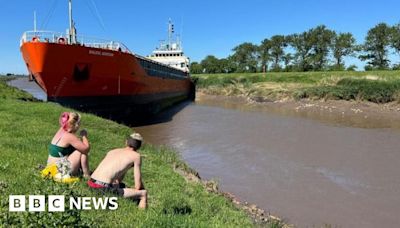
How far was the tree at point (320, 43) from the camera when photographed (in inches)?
3017

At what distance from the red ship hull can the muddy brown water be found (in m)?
2.25

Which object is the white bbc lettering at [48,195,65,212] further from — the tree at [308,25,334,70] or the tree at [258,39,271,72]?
the tree at [258,39,271,72]

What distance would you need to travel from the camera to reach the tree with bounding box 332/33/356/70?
74438 millimetres

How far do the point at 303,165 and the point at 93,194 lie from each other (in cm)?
1034

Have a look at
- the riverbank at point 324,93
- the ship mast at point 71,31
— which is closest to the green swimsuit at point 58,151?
the ship mast at point 71,31

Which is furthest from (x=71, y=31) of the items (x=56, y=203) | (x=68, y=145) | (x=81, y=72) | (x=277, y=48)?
(x=277, y=48)

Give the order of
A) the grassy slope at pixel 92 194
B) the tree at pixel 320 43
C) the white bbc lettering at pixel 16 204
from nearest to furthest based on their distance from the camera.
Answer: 1. the white bbc lettering at pixel 16 204
2. the grassy slope at pixel 92 194
3. the tree at pixel 320 43

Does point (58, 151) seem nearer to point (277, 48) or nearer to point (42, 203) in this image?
point (42, 203)

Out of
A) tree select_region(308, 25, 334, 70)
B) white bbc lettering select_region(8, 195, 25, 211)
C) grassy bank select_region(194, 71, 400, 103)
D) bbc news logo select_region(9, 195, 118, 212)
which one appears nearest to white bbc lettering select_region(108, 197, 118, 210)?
bbc news logo select_region(9, 195, 118, 212)

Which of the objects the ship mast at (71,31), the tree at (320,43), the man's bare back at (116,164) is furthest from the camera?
the tree at (320,43)

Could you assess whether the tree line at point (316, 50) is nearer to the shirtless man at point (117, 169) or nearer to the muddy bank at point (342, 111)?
the muddy bank at point (342, 111)

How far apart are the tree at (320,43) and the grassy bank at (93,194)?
6782cm

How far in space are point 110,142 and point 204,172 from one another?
315 centimetres

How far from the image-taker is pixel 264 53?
90375mm
